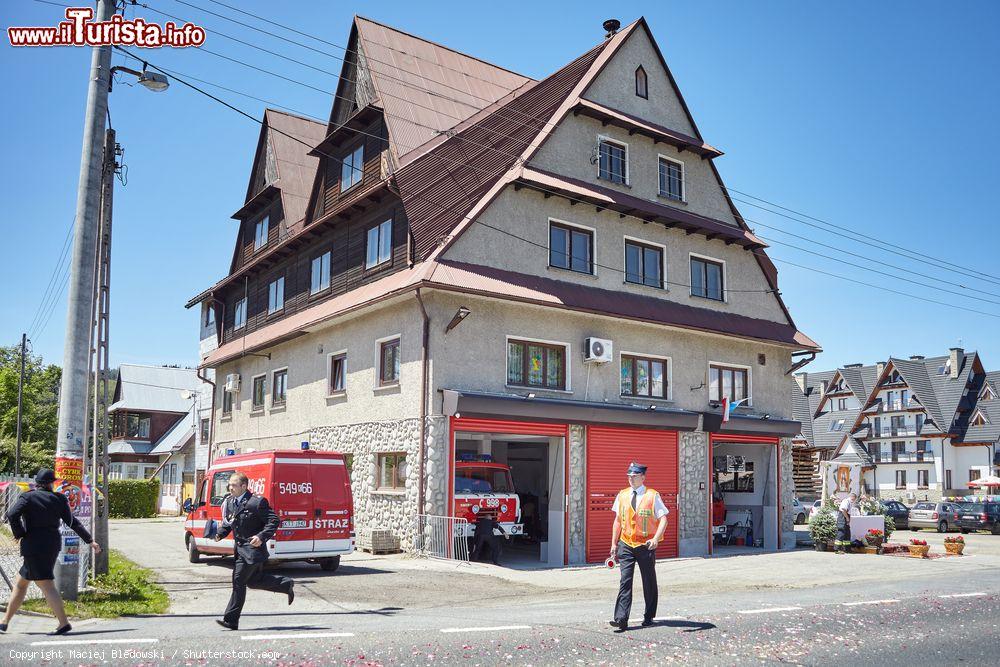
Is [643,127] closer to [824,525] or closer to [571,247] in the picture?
[571,247]

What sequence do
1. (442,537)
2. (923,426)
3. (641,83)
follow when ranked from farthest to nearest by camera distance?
(923,426) → (641,83) → (442,537)

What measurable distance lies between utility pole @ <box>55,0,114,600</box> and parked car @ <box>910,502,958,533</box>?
137 feet

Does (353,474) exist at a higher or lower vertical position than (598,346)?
lower

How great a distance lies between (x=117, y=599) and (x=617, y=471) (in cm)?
1341

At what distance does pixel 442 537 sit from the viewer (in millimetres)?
18984

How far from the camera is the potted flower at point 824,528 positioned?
78.6 feet

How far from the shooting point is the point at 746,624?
10250 millimetres

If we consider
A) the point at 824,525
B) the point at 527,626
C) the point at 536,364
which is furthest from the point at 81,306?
the point at 824,525

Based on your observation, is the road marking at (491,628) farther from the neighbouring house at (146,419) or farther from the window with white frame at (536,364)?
the neighbouring house at (146,419)

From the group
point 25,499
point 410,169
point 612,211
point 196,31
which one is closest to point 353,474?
point 410,169

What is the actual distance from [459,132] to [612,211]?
18.0ft

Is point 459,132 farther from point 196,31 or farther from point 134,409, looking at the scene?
point 134,409

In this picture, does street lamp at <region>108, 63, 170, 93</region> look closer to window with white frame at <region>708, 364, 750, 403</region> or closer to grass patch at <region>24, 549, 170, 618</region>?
grass patch at <region>24, 549, 170, 618</region>

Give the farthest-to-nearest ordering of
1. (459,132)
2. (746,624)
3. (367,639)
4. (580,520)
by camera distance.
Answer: (459,132) < (580,520) < (746,624) < (367,639)
